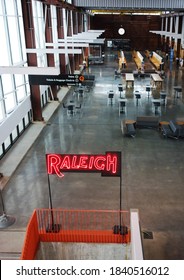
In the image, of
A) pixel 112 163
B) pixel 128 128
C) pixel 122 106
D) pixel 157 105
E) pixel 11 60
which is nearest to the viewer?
pixel 112 163

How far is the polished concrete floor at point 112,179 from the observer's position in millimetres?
10852

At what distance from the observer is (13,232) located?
1030 centimetres

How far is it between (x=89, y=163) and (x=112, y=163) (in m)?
0.68

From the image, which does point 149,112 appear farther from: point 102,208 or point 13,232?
point 13,232

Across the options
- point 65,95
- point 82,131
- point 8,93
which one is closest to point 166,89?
point 65,95

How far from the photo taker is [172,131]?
18047 mm

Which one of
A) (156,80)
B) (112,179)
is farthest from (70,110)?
(156,80)

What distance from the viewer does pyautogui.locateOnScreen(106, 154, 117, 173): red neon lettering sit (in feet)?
28.4

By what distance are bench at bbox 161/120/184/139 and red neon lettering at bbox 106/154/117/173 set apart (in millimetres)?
9917

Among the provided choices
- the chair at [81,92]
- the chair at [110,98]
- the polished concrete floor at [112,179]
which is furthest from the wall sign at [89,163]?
the chair at [81,92]

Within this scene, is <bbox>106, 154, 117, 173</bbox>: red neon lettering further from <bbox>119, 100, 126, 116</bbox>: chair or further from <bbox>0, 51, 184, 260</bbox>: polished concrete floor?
<bbox>119, 100, 126, 116</bbox>: chair

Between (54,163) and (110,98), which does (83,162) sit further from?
(110,98)

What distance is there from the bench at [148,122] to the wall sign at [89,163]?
35.8ft

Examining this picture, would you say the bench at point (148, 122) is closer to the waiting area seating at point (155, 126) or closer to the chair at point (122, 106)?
the waiting area seating at point (155, 126)
